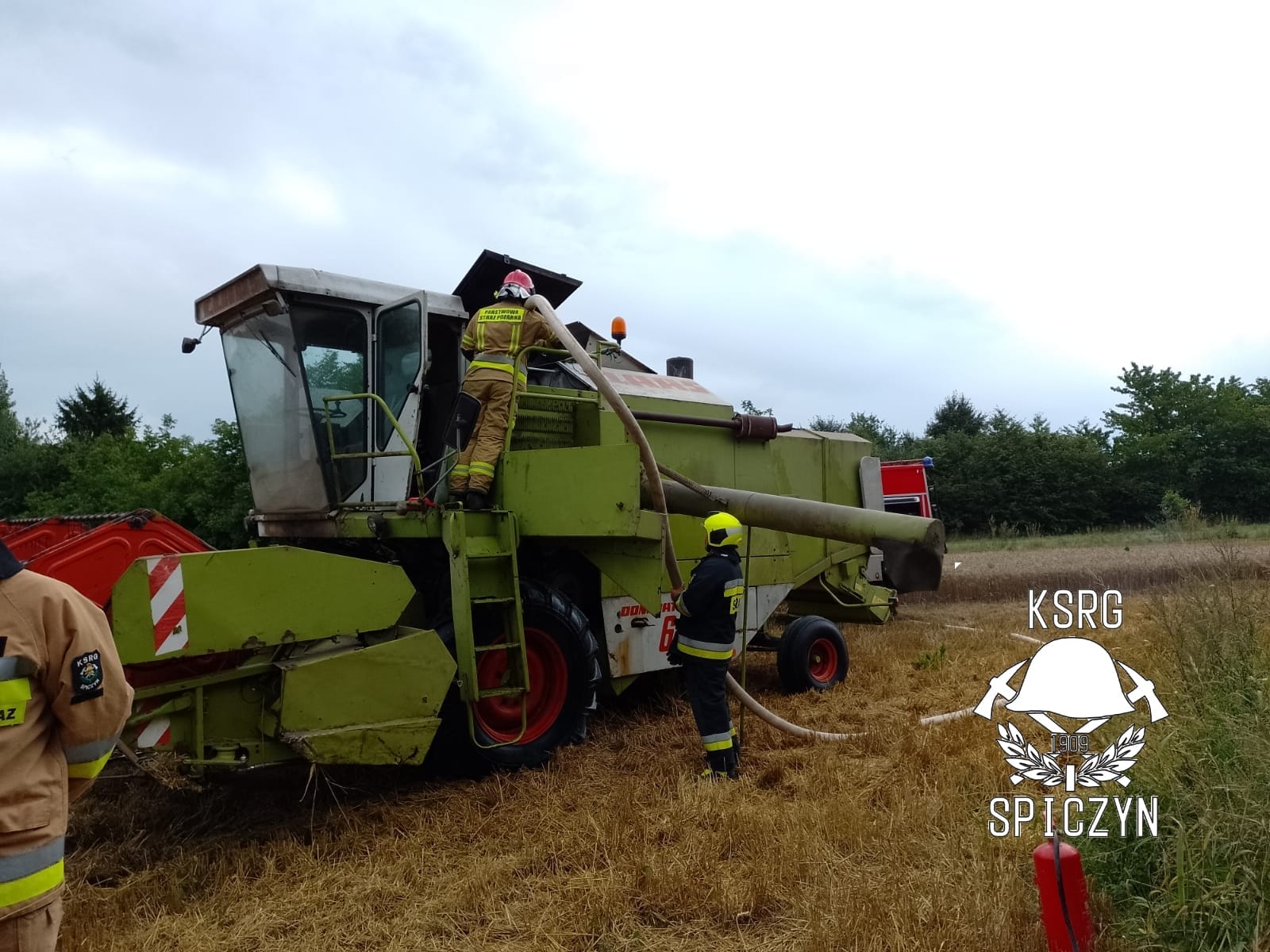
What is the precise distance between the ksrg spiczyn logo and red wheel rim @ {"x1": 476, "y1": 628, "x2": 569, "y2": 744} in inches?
92.6

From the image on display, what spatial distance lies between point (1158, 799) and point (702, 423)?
417cm

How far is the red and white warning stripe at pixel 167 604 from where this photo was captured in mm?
3688

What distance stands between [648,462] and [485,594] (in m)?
1.10

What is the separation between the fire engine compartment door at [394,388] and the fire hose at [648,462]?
0.78 metres

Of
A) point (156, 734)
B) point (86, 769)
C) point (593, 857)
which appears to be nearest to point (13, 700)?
point (86, 769)

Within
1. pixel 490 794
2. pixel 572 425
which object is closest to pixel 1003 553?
pixel 572 425

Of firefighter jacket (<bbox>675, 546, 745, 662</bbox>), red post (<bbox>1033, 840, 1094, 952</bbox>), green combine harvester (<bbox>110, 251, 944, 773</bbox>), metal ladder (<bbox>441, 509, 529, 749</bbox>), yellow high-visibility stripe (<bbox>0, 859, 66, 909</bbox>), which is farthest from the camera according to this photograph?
firefighter jacket (<bbox>675, 546, 745, 662</bbox>)

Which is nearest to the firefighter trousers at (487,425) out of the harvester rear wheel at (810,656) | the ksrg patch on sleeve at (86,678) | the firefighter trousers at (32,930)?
the harvester rear wheel at (810,656)

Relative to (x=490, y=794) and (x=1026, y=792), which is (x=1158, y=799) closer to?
(x=1026, y=792)

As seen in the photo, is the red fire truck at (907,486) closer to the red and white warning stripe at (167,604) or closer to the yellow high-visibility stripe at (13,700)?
the red and white warning stripe at (167,604)

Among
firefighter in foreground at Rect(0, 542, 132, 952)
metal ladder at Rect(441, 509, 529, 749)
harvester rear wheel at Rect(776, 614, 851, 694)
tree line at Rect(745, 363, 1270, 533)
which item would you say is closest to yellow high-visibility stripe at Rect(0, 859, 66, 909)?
firefighter in foreground at Rect(0, 542, 132, 952)

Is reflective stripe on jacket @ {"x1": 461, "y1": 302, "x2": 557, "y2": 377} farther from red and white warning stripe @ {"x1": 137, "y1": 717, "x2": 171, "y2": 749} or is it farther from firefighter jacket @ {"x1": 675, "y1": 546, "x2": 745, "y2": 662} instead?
red and white warning stripe @ {"x1": 137, "y1": 717, "x2": 171, "y2": 749}

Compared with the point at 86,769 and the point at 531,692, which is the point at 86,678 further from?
the point at 531,692

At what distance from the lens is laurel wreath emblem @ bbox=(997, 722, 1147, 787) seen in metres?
3.54
